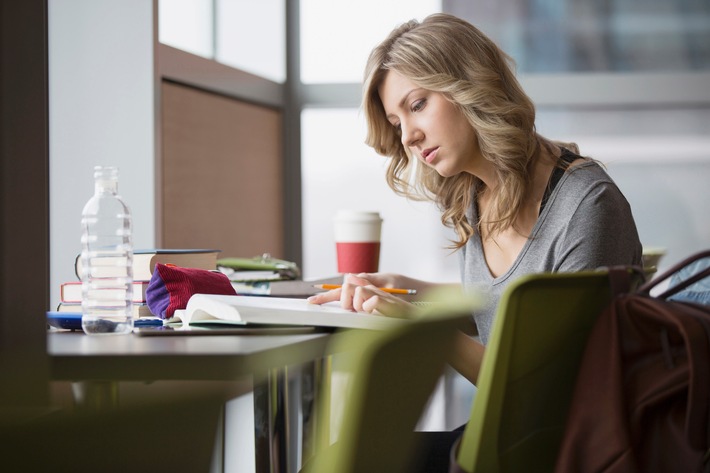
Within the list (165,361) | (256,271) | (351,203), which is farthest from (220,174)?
(165,361)

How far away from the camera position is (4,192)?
0.82m

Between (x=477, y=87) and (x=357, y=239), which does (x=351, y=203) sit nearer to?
(x=357, y=239)

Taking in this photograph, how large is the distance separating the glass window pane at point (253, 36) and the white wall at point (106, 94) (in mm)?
585

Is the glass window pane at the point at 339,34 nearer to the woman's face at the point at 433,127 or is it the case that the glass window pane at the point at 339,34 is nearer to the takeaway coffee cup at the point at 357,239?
the takeaway coffee cup at the point at 357,239

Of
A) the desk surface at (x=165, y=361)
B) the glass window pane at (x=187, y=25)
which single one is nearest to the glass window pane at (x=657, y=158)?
the glass window pane at (x=187, y=25)

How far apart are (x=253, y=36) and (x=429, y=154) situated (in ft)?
5.96

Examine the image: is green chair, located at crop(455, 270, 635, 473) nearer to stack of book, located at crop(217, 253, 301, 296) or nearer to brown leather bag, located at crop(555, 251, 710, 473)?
brown leather bag, located at crop(555, 251, 710, 473)

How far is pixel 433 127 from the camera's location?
182 cm

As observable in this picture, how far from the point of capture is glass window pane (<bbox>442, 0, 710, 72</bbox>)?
11.8 feet

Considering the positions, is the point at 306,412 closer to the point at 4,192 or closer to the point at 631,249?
the point at 631,249

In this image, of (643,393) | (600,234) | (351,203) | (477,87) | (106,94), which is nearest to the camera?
(643,393)

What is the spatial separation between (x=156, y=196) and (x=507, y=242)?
4.19 ft

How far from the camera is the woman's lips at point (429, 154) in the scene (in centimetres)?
183

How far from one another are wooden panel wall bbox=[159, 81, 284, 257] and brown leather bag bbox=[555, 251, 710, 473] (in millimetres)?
1989
